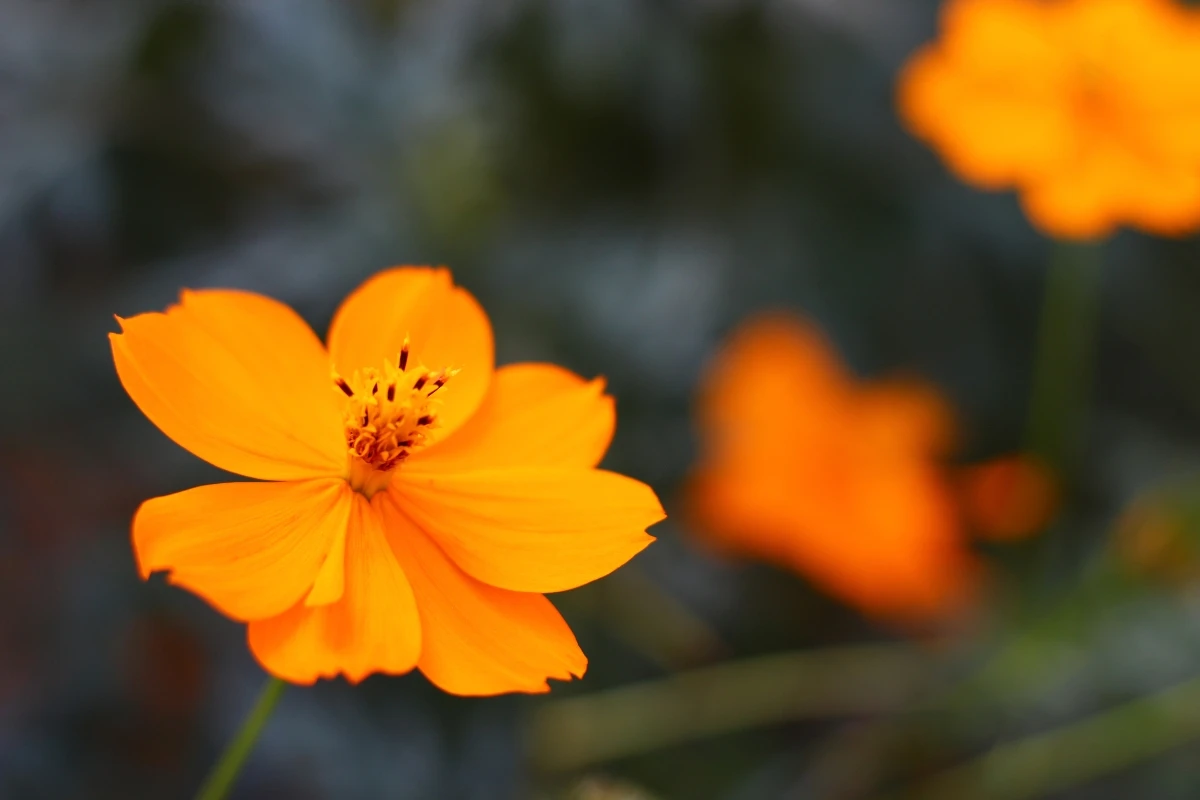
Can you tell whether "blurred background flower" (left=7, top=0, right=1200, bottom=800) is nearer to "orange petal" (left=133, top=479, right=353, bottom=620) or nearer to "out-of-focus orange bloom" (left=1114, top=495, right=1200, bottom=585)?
"out-of-focus orange bloom" (left=1114, top=495, right=1200, bottom=585)

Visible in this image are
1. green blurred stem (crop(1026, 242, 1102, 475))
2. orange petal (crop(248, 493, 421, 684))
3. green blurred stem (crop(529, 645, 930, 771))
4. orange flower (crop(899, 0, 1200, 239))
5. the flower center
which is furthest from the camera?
green blurred stem (crop(1026, 242, 1102, 475))

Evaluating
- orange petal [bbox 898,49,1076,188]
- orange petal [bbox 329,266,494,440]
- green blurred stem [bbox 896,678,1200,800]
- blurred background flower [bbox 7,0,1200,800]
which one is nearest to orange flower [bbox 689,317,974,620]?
blurred background flower [bbox 7,0,1200,800]

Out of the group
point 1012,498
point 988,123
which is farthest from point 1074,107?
point 1012,498

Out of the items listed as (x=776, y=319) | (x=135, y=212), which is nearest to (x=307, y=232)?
(x=135, y=212)

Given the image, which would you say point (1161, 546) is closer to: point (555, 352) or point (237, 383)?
point (555, 352)

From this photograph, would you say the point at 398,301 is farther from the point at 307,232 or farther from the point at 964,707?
the point at 964,707

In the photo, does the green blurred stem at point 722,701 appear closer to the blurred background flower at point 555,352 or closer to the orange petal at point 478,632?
the blurred background flower at point 555,352

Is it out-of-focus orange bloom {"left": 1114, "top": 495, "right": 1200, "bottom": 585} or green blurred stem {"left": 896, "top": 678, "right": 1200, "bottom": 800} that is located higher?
out-of-focus orange bloom {"left": 1114, "top": 495, "right": 1200, "bottom": 585}

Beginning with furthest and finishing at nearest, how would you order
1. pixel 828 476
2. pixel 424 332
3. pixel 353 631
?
pixel 828 476 → pixel 424 332 → pixel 353 631

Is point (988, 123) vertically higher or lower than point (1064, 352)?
lower
